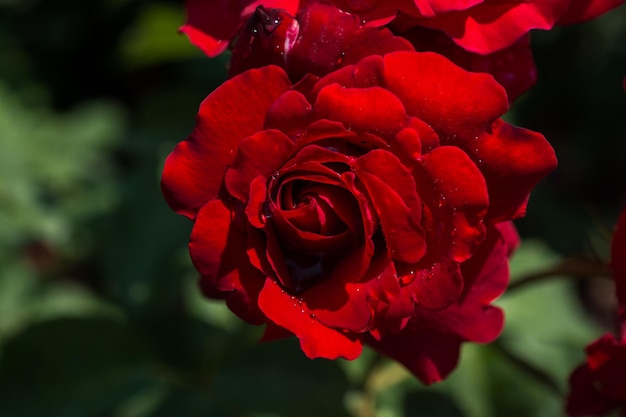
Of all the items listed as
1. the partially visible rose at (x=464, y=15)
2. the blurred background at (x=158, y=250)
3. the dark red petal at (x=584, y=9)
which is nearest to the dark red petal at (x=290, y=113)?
the partially visible rose at (x=464, y=15)

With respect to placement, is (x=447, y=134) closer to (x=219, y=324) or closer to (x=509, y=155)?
(x=509, y=155)

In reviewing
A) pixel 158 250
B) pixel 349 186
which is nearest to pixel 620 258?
pixel 349 186

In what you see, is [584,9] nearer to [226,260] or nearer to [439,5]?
[439,5]

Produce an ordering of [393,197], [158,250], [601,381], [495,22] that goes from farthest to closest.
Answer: [158,250] < [601,381] < [495,22] < [393,197]

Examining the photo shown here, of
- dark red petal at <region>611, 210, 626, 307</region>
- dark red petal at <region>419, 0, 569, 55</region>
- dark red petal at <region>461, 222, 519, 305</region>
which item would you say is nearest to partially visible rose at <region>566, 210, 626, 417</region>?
dark red petal at <region>611, 210, 626, 307</region>

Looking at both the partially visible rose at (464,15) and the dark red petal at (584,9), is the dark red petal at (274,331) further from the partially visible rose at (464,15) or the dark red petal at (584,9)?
the dark red petal at (584,9)

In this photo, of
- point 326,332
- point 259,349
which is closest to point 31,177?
point 259,349
